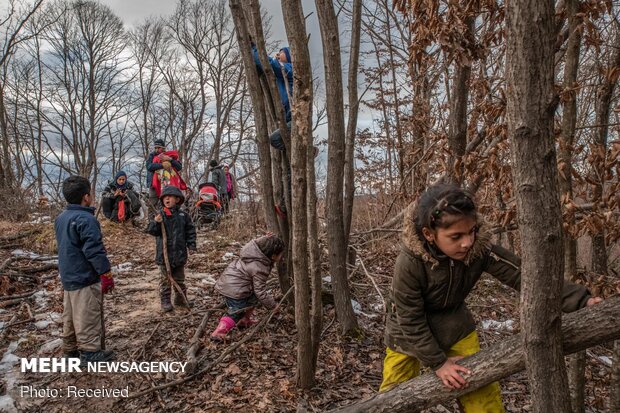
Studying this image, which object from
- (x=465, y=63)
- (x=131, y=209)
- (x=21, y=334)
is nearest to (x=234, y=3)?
(x=465, y=63)

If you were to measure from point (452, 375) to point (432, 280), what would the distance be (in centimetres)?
47

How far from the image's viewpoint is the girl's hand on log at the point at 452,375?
1.85 metres

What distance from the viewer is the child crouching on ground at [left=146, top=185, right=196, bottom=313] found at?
188 inches

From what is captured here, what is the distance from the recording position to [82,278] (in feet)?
11.9

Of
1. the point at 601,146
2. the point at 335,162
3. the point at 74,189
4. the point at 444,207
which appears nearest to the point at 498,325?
the point at 335,162

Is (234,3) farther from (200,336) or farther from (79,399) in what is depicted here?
(79,399)

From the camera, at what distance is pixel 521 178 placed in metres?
1.40

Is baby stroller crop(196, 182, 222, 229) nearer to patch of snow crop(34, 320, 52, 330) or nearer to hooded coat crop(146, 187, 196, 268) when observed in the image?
hooded coat crop(146, 187, 196, 268)

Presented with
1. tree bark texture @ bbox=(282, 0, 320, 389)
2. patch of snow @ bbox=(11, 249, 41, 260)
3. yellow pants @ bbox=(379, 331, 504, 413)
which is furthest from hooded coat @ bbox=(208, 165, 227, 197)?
yellow pants @ bbox=(379, 331, 504, 413)

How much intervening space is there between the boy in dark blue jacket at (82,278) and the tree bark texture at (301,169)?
1895mm

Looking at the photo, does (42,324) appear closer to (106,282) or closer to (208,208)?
(106,282)

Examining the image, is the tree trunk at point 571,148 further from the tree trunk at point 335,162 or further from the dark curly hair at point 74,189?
the dark curly hair at point 74,189

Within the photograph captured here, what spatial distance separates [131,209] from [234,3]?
25.3 ft

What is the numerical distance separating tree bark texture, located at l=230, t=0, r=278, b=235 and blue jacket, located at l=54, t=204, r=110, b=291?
160cm
